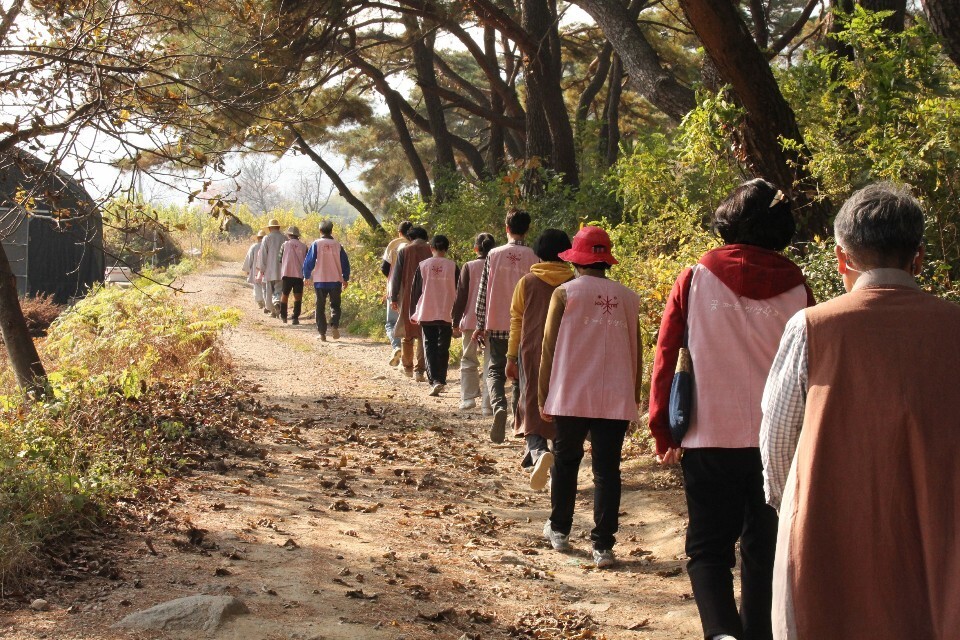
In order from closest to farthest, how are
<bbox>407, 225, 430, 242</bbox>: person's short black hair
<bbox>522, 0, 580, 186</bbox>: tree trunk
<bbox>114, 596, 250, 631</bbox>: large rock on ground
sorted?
<bbox>114, 596, 250, 631</bbox>: large rock on ground
<bbox>407, 225, 430, 242</bbox>: person's short black hair
<bbox>522, 0, 580, 186</bbox>: tree trunk

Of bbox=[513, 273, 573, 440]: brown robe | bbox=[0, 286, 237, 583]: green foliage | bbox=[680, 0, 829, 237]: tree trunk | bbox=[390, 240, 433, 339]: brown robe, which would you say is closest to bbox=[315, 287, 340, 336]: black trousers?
bbox=[0, 286, 237, 583]: green foliage

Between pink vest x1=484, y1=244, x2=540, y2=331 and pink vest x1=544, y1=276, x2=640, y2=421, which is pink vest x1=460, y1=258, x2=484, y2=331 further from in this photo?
pink vest x1=544, y1=276, x2=640, y2=421

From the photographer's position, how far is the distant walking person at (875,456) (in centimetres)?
287

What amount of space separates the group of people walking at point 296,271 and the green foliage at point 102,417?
3087mm

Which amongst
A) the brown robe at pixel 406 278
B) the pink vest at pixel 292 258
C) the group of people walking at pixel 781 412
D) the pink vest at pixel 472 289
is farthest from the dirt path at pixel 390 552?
the pink vest at pixel 292 258

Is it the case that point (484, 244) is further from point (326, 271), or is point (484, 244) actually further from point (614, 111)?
point (614, 111)

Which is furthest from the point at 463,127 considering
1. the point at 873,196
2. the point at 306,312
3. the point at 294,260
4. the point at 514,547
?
the point at 873,196

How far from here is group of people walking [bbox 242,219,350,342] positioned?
1739 cm

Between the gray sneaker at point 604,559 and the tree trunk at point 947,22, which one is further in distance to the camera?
the tree trunk at point 947,22

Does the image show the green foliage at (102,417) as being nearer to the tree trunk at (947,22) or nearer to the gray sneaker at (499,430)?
the gray sneaker at (499,430)

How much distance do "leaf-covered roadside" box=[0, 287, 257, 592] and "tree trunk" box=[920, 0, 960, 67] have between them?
248 inches

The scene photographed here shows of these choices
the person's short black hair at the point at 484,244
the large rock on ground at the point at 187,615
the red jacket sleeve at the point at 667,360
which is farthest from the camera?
the person's short black hair at the point at 484,244

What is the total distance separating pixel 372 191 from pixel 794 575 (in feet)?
142

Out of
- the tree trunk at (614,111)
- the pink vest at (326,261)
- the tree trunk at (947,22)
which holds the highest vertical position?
the tree trunk at (614,111)
